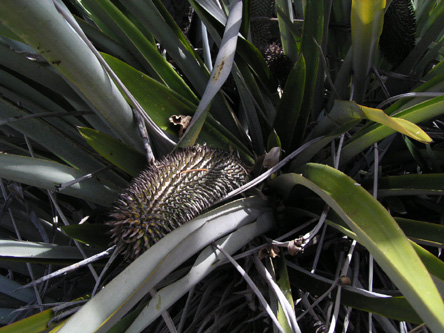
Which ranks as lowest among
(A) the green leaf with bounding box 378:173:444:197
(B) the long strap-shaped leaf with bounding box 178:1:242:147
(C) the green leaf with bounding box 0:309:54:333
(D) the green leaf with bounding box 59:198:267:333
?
(A) the green leaf with bounding box 378:173:444:197

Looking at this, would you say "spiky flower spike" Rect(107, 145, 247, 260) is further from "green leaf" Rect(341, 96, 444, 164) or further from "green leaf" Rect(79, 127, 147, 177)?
"green leaf" Rect(341, 96, 444, 164)

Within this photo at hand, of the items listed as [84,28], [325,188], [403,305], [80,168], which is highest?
[84,28]

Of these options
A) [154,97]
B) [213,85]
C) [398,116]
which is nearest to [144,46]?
[154,97]

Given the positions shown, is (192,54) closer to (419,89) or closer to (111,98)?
(111,98)

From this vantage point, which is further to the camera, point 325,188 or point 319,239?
point 319,239

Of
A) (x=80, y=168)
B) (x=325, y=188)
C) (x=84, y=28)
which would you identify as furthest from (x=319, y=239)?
(x=84, y=28)

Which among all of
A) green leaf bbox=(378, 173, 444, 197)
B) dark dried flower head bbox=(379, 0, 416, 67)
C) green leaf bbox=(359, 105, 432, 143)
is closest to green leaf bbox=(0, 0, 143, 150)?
green leaf bbox=(359, 105, 432, 143)

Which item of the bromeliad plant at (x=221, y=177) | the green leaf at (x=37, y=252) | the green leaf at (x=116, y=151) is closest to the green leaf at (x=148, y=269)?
the bromeliad plant at (x=221, y=177)

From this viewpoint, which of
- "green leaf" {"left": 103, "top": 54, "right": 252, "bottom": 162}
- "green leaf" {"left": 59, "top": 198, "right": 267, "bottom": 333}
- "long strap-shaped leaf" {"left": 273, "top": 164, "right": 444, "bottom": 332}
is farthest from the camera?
"green leaf" {"left": 103, "top": 54, "right": 252, "bottom": 162}
